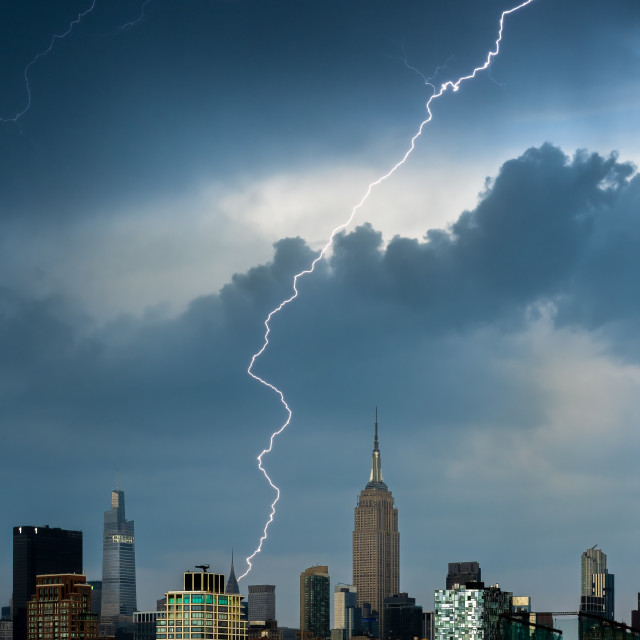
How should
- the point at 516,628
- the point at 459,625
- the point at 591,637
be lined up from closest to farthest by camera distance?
the point at 591,637 → the point at 516,628 → the point at 459,625

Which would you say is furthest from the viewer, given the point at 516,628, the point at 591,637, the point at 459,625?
the point at 459,625

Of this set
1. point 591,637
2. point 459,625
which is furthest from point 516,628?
point 459,625

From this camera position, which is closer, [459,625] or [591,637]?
[591,637]

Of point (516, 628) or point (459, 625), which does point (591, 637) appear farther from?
point (459, 625)

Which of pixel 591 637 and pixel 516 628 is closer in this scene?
pixel 591 637
